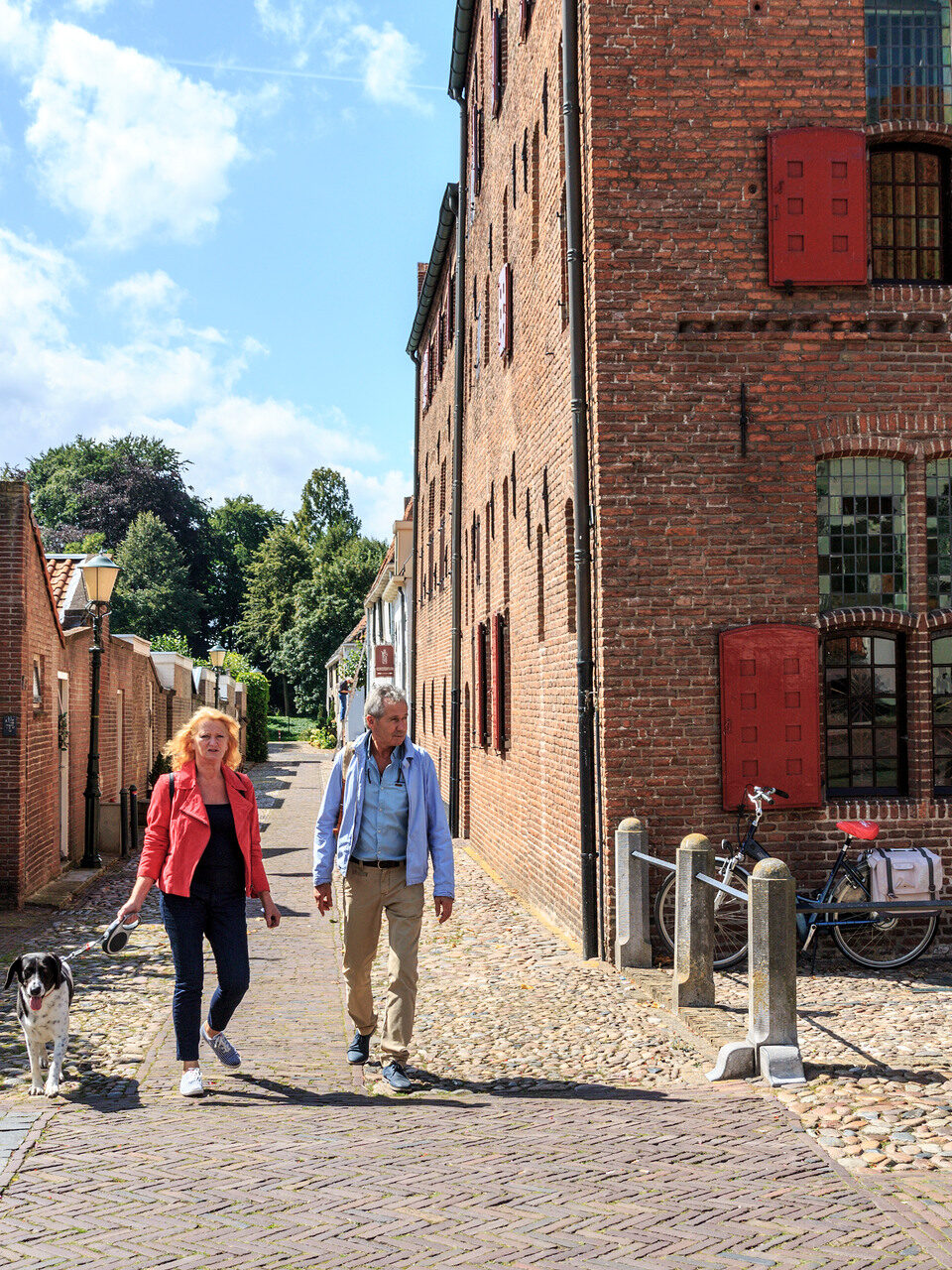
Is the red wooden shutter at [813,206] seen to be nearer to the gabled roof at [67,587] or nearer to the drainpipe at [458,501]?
the drainpipe at [458,501]

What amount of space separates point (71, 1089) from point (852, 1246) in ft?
12.4

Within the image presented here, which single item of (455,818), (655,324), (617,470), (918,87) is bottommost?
(455,818)

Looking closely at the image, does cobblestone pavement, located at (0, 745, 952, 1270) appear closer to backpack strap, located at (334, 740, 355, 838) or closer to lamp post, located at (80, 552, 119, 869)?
backpack strap, located at (334, 740, 355, 838)

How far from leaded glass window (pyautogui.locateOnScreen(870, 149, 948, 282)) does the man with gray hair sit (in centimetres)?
596

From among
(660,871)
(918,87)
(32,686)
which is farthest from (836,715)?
(32,686)

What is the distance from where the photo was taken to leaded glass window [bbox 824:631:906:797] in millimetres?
9789

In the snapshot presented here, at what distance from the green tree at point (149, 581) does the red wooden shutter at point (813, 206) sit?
60.5 metres

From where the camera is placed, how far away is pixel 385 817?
20.8ft

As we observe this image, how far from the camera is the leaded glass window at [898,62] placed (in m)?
9.77

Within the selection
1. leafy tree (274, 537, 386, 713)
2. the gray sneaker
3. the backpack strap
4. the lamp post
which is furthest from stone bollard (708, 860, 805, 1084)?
leafy tree (274, 537, 386, 713)

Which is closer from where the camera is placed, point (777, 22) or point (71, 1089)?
point (71, 1089)

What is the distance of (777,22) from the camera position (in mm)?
9641

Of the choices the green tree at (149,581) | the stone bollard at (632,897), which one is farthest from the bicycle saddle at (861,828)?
the green tree at (149,581)

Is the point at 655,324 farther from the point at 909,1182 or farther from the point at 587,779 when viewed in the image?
the point at 909,1182
